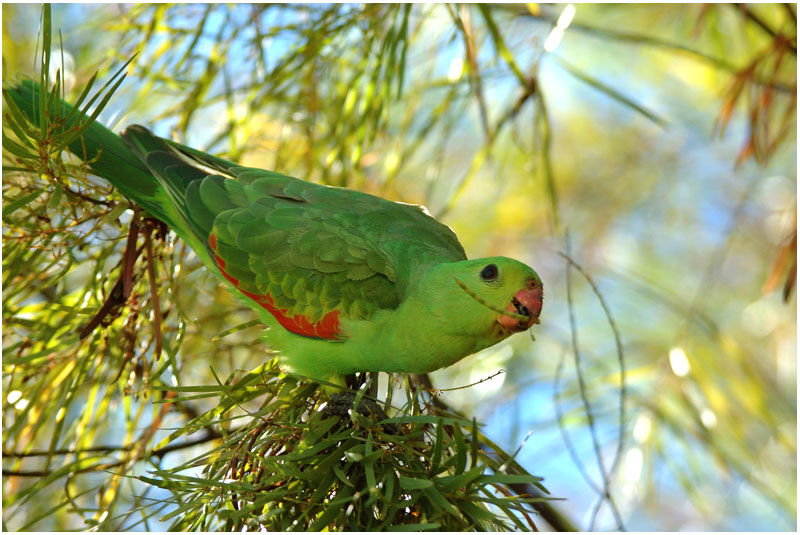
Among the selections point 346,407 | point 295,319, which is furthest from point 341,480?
point 295,319

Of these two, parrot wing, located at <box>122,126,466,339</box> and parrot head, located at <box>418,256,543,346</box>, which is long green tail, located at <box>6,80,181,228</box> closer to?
parrot wing, located at <box>122,126,466,339</box>

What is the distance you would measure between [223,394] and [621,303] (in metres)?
3.71

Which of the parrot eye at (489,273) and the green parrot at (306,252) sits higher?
the green parrot at (306,252)

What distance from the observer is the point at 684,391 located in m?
2.58

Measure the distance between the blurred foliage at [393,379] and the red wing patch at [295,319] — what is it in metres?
0.12

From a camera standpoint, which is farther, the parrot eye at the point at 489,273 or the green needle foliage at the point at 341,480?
the parrot eye at the point at 489,273

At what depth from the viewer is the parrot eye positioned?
5.86 feet

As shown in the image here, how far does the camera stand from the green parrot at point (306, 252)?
6.36 feet

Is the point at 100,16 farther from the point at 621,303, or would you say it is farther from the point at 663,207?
the point at 663,207

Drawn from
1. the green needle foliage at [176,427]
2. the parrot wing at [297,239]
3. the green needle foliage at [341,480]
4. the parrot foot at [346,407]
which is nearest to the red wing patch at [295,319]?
the parrot wing at [297,239]

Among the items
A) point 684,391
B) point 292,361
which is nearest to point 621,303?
point 684,391

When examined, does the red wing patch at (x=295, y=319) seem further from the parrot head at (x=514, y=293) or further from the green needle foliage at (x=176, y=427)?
the parrot head at (x=514, y=293)

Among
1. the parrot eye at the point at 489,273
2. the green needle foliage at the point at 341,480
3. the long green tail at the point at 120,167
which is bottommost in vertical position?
the green needle foliage at the point at 341,480

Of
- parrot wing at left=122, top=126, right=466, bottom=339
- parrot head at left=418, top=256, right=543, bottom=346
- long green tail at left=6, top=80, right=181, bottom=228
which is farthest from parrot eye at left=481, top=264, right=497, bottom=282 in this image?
long green tail at left=6, top=80, right=181, bottom=228
